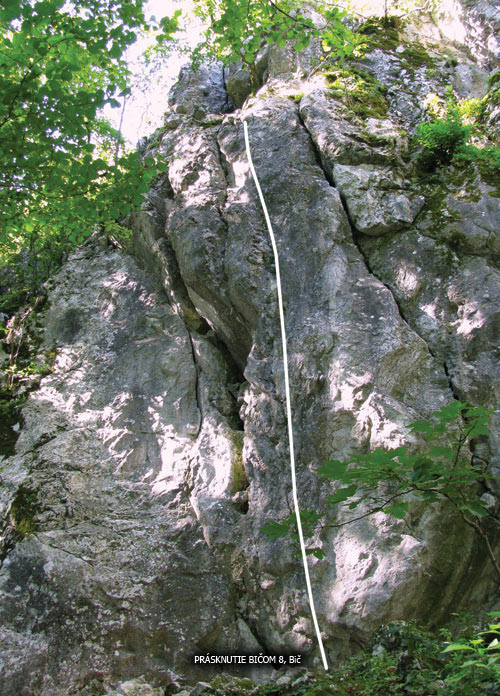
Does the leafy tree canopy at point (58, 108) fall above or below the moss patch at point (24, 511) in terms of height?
above

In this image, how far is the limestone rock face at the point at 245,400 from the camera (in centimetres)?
438

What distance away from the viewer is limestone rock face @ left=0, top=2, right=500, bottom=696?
4383mm

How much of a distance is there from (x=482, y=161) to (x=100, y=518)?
620 cm

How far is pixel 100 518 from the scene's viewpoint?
542 centimetres

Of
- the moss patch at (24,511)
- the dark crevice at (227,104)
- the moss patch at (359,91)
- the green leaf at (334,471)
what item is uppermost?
the dark crevice at (227,104)

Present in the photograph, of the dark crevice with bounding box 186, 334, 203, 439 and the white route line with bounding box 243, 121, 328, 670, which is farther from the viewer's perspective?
the dark crevice with bounding box 186, 334, 203, 439

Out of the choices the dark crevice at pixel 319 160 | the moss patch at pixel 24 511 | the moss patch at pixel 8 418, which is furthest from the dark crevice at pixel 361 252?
the moss patch at pixel 8 418

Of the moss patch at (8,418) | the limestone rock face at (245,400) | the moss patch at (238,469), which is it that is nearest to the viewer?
the limestone rock face at (245,400)

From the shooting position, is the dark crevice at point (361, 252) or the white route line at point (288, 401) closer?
the white route line at point (288, 401)

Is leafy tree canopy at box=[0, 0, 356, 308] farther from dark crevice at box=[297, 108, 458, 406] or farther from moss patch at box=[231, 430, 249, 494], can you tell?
moss patch at box=[231, 430, 249, 494]

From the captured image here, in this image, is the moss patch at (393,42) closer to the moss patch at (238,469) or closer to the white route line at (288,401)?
the white route line at (288,401)

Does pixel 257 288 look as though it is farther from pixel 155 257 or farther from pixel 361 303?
pixel 155 257

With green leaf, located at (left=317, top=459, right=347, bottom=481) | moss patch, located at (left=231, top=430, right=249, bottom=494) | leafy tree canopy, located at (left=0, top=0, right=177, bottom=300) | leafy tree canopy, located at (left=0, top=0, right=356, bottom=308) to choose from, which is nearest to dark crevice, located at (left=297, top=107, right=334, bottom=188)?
leafy tree canopy, located at (left=0, top=0, right=356, bottom=308)

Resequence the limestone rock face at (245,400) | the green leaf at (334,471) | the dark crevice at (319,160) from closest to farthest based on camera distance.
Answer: the green leaf at (334,471), the limestone rock face at (245,400), the dark crevice at (319,160)
